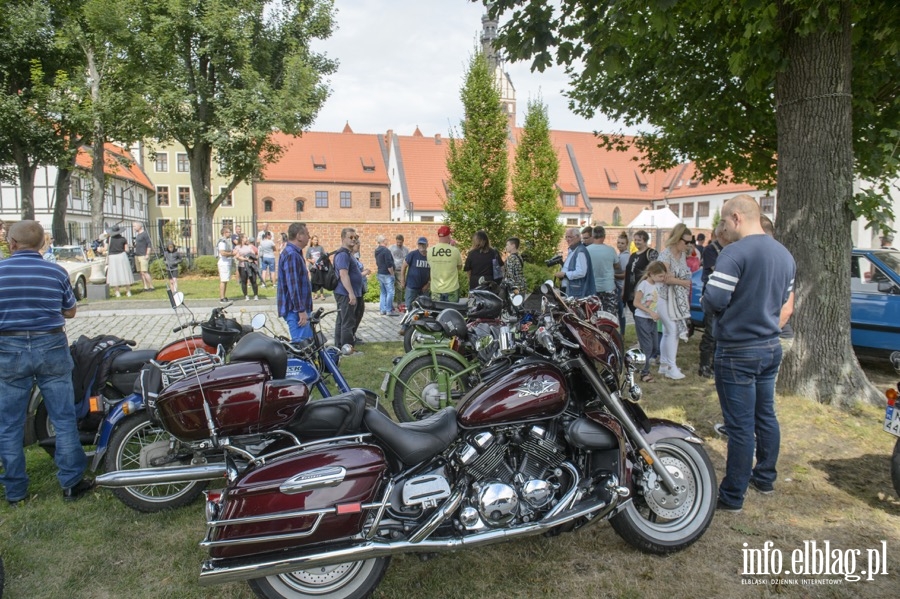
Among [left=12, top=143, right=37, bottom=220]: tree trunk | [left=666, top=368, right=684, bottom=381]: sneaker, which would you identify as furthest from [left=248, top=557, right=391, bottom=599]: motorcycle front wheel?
[left=12, top=143, right=37, bottom=220]: tree trunk

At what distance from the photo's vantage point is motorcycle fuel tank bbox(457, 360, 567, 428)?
3113mm

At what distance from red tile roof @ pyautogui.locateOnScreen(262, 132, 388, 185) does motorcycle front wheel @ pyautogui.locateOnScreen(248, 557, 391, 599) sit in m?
61.2

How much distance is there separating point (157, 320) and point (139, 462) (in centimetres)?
888

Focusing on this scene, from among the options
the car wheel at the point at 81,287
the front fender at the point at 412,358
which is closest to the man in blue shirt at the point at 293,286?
the front fender at the point at 412,358

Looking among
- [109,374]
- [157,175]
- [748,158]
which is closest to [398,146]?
[157,175]

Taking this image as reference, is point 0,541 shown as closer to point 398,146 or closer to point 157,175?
point 398,146

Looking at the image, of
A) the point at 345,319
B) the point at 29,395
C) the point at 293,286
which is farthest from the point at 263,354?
the point at 345,319

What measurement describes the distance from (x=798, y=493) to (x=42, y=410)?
5590 mm

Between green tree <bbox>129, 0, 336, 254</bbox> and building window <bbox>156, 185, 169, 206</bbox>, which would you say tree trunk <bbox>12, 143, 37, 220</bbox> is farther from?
building window <bbox>156, 185, 169, 206</bbox>

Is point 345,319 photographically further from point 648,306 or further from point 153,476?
point 153,476

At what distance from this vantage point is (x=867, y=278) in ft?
26.0

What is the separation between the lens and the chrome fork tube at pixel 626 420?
10.8 ft

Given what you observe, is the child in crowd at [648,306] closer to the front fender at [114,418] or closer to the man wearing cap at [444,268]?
the man wearing cap at [444,268]

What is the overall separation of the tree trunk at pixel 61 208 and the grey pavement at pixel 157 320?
1387 centimetres
